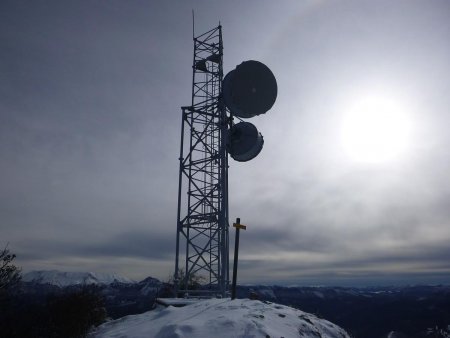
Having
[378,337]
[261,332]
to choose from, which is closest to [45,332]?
[261,332]

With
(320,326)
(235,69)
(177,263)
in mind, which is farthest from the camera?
(235,69)

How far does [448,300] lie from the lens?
195 metres

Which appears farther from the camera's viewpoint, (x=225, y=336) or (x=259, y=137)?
(x=259, y=137)

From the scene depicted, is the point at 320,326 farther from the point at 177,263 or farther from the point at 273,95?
the point at 273,95

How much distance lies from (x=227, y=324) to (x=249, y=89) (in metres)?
14.1

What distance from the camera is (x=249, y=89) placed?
2028 cm

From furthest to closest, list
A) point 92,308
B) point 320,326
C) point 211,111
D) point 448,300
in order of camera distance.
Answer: point 448,300 → point 211,111 → point 92,308 → point 320,326

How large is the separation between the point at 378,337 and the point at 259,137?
5783 inches

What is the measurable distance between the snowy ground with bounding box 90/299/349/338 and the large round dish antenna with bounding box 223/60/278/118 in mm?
11513

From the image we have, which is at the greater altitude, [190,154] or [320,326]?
[190,154]

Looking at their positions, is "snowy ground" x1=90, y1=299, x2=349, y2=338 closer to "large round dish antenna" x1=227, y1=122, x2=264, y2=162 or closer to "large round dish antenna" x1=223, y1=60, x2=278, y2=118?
"large round dish antenna" x1=227, y1=122, x2=264, y2=162

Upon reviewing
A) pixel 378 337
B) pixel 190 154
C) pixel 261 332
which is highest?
pixel 190 154

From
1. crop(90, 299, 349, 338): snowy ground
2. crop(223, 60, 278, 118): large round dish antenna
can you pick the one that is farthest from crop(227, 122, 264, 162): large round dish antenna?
crop(90, 299, 349, 338): snowy ground

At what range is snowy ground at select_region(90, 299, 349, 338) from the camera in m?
9.24
